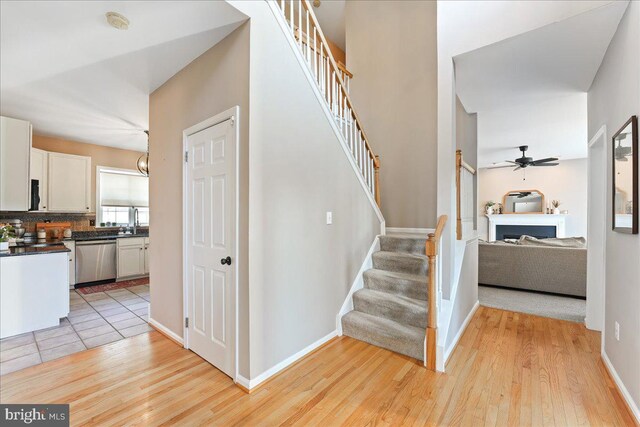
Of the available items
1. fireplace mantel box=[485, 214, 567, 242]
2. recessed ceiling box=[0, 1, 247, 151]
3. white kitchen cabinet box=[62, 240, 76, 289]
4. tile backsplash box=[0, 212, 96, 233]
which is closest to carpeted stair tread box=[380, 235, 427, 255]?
recessed ceiling box=[0, 1, 247, 151]

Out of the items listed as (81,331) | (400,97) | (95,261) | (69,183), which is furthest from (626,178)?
(69,183)

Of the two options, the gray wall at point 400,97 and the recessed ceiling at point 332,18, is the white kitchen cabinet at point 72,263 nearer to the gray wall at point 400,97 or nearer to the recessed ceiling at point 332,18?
the gray wall at point 400,97

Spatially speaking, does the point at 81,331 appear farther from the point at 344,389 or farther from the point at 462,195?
the point at 462,195

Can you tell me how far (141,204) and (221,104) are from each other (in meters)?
4.91

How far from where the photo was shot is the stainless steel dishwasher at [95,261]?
480 cm

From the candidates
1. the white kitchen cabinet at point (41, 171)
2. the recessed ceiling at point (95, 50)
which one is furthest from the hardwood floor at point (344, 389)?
the white kitchen cabinet at point (41, 171)

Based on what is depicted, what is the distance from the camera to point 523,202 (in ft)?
26.9

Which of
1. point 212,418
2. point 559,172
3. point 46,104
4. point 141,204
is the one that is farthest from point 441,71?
point 559,172

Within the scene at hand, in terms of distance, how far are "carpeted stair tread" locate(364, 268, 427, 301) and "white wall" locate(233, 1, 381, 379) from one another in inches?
13.1

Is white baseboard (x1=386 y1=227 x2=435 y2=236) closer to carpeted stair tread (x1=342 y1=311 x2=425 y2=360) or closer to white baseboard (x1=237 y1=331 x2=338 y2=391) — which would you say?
carpeted stair tread (x1=342 y1=311 x2=425 y2=360)

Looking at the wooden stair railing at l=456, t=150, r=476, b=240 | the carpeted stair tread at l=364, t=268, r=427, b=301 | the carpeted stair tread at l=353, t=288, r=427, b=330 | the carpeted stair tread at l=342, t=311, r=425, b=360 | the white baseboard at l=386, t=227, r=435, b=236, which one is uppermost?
the wooden stair railing at l=456, t=150, r=476, b=240

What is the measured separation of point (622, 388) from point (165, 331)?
3.96 meters

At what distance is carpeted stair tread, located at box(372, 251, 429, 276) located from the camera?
10.00 feet

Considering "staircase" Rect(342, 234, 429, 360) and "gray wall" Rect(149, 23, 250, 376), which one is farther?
"staircase" Rect(342, 234, 429, 360)
